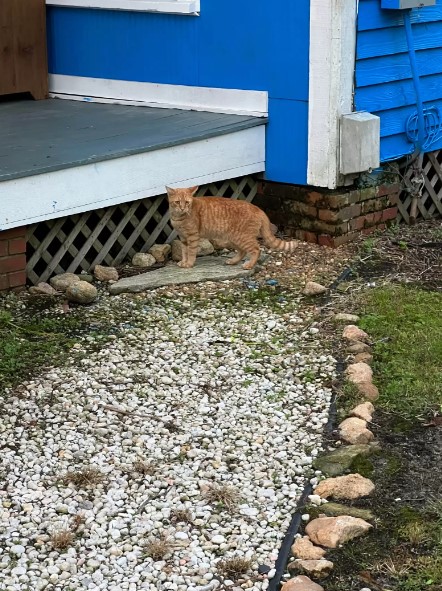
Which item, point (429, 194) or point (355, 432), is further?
point (429, 194)

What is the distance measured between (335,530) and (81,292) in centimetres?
266

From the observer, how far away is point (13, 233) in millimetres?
5887

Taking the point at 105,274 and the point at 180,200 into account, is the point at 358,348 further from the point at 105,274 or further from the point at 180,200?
the point at 105,274

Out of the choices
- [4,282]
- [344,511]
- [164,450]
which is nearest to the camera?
[344,511]

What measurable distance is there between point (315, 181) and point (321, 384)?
7.63ft

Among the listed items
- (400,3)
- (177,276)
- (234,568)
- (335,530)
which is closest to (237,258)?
(177,276)

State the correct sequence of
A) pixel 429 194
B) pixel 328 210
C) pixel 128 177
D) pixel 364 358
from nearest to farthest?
pixel 364 358, pixel 128 177, pixel 328 210, pixel 429 194

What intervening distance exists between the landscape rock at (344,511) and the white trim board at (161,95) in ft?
12.6

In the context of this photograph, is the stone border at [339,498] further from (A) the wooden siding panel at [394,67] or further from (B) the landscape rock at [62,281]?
(A) the wooden siding panel at [394,67]

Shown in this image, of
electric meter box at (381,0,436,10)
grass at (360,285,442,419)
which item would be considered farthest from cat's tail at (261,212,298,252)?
electric meter box at (381,0,436,10)

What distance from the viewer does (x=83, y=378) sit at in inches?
196

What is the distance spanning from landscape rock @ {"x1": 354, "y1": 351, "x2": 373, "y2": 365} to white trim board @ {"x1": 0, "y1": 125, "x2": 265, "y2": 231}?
6.41 feet

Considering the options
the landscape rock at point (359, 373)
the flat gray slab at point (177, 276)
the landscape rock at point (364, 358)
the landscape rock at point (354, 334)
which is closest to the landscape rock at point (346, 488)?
the landscape rock at point (359, 373)

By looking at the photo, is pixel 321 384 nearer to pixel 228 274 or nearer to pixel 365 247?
pixel 228 274
